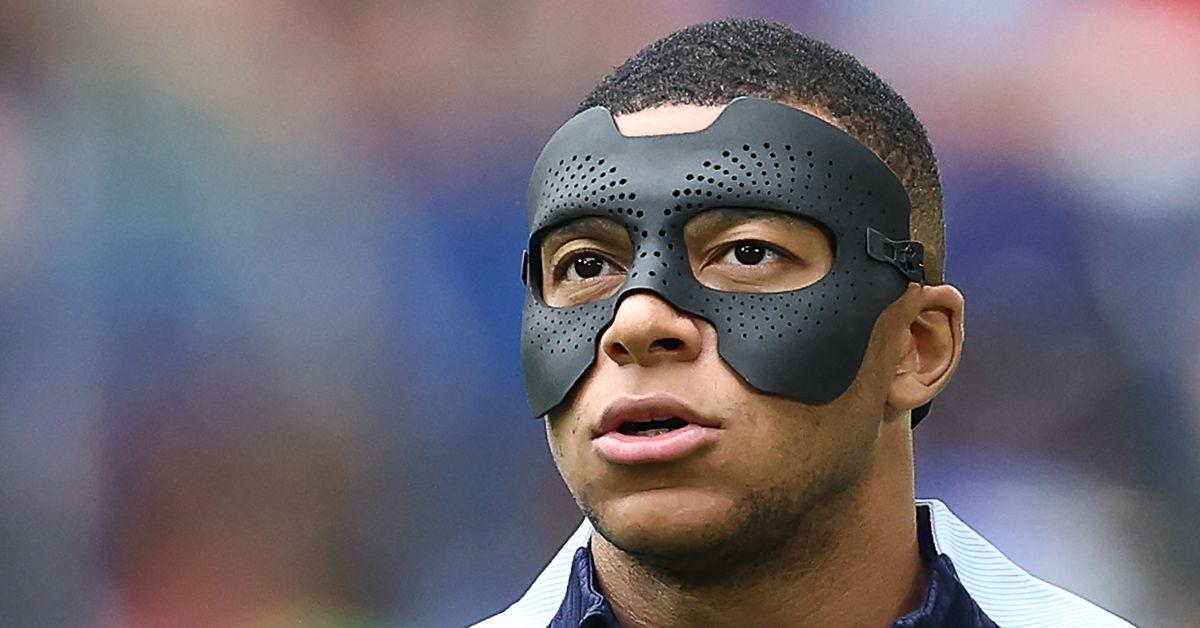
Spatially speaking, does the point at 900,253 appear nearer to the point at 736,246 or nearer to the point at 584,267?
the point at 736,246

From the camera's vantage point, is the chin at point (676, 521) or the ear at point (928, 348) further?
the ear at point (928, 348)

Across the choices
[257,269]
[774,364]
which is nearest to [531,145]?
[257,269]

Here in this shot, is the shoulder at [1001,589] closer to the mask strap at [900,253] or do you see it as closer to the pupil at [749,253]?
the mask strap at [900,253]

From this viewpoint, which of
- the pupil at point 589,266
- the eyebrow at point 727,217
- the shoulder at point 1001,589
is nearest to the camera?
the eyebrow at point 727,217

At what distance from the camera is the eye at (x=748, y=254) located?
6.60ft

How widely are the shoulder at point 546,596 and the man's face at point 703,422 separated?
42 centimetres

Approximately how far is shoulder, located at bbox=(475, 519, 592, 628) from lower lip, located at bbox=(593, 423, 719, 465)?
0.49m

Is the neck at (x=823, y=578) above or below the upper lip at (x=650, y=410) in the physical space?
below

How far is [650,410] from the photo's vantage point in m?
1.91

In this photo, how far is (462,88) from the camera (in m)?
3.72

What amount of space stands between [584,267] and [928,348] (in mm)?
530

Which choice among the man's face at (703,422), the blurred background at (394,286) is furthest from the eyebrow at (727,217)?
the blurred background at (394,286)

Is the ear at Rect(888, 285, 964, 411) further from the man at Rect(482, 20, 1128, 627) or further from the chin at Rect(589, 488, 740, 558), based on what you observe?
the chin at Rect(589, 488, 740, 558)

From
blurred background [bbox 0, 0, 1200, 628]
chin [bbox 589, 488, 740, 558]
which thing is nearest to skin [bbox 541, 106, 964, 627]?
chin [bbox 589, 488, 740, 558]
